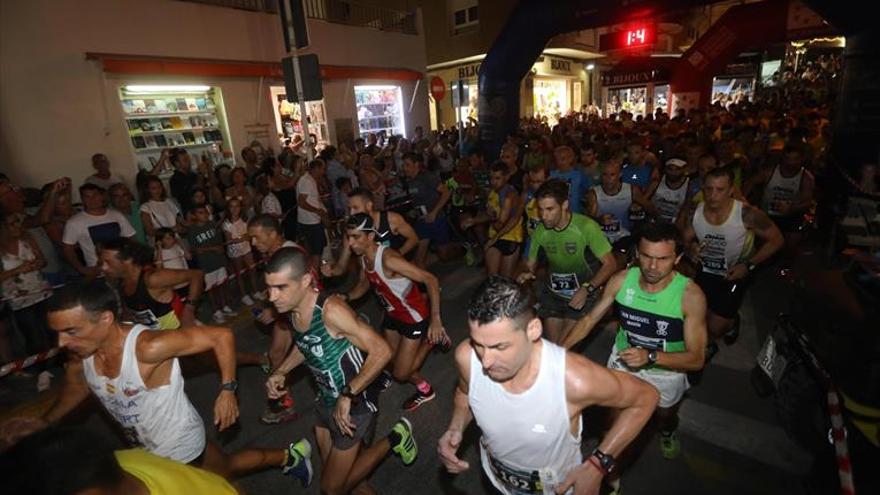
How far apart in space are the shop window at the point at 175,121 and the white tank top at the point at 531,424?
1026cm

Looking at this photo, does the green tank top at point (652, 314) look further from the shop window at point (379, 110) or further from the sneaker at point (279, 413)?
the shop window at point (379, 110)

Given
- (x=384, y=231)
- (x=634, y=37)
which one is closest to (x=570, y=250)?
(x=384, y=231)

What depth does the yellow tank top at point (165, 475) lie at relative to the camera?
160 cm

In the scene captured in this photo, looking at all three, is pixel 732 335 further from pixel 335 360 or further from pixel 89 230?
pixel 89 230

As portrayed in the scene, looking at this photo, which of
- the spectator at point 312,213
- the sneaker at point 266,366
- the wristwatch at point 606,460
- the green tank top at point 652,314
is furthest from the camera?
the spectator at point 312,213

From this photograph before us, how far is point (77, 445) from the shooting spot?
1.44m

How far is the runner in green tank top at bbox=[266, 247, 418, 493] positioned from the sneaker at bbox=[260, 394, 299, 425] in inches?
48.7

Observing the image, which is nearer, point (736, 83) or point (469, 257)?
point (469, 257)

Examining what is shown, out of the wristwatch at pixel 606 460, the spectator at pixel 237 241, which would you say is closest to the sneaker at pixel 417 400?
the wristwatch at pixel 606 460

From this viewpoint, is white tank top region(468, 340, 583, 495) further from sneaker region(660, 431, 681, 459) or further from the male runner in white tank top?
sneaker region(660, 431, 681, 459)

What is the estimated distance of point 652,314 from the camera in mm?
3145

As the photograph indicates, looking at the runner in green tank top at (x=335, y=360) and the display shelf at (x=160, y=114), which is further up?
the display shelf at (x=160, y=114)

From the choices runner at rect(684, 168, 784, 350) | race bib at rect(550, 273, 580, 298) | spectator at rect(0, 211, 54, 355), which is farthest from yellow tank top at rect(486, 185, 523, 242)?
spectator at rect(0, 211, 54, 355)

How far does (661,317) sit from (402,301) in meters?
2.18
